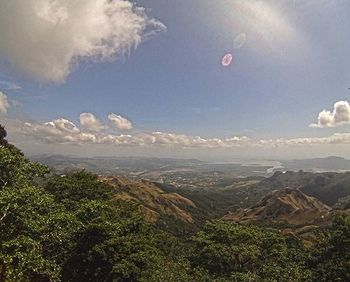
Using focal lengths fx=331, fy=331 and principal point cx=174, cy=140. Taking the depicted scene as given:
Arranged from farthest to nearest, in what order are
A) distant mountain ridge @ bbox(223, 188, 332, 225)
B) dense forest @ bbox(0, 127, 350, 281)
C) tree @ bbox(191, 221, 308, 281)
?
distant mountain ridge @ bbox(223, 188, 332, 225), tree @ bbox(191, 221, 308, 281), dense forest @ bbox(0, 127, 350, 281)

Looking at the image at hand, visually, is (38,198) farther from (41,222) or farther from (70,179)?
(70,179)

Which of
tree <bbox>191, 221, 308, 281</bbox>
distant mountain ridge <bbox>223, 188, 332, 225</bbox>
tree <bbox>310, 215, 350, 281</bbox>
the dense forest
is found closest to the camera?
the dense forest

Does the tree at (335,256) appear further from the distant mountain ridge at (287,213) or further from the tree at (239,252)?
the distant mountain ridge at (287,213)

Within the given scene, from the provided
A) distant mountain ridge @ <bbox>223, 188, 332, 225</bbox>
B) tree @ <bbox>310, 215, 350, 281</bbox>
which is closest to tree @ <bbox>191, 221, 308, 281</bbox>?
tree @ <bbox>310, 215, 350, 281</bbox>

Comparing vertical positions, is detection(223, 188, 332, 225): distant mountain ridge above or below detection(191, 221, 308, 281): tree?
below

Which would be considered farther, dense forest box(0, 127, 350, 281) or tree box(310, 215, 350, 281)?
tree box(310, 215, 350, 281)

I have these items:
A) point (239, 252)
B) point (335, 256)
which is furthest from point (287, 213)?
point (335, 256)

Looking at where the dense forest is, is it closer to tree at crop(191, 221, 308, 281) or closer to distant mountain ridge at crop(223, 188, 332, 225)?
tree at crop(191, 221, 308, 281)

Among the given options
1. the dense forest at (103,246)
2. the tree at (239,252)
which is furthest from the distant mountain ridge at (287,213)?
the dense forest at (103,246)

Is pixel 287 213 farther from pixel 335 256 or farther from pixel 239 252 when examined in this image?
pixel 335 256

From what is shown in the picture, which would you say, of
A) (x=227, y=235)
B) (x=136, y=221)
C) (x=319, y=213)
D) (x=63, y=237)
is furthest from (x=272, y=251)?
(x=319, y=213)
